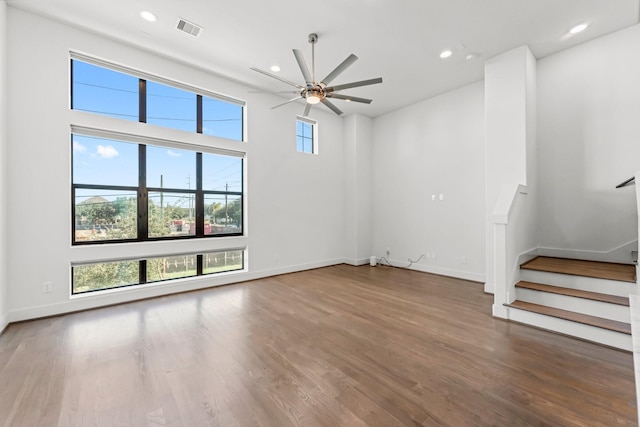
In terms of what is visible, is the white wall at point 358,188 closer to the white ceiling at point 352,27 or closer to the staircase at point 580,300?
the white ceiling at point 352,27

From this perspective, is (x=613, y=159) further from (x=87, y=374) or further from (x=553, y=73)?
(x=87, y=374)

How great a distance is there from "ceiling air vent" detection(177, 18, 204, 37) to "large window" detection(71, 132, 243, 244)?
5.57ft

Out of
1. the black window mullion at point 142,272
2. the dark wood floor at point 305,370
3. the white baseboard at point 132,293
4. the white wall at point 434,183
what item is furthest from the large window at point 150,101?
the white wall at point 434,183

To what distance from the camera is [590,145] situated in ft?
12.0

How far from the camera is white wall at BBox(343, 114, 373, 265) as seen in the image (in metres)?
6.34

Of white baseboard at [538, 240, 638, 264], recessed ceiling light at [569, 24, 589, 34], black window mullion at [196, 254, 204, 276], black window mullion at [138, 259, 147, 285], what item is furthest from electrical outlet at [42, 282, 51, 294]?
recessed ceiling light at [569, 24, 589, 34]

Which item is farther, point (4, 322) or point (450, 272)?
point (450, 272)

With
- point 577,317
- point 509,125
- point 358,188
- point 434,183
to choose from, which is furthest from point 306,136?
point 577,317

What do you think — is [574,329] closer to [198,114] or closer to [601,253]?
[601,253]

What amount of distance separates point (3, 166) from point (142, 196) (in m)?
1.37

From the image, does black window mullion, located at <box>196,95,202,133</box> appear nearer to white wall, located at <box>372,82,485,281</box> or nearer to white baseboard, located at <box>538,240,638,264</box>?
white wall, located at <box>372,82,485,281</box>

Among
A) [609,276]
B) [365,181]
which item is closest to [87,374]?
[609,276]

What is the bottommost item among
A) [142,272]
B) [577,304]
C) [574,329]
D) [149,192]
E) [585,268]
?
[574,329]

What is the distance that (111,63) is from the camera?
3.68 m
